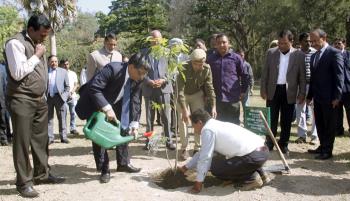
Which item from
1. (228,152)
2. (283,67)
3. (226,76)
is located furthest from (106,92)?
(283,67)

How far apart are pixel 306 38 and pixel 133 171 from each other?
4732 mm

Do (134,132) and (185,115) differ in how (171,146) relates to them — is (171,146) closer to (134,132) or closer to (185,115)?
(185,115)

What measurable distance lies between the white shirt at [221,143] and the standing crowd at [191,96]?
1 centimetres

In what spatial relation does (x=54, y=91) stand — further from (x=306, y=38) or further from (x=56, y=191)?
(x=306, y=38)

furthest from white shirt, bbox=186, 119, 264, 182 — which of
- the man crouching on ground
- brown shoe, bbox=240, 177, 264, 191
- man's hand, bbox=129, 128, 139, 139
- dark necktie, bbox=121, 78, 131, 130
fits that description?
dark necktie, bbox=121, 78, 131, 130

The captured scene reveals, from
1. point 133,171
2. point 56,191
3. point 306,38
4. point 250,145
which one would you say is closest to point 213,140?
point 250,145

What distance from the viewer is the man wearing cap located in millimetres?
6520

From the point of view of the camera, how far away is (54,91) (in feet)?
28.4

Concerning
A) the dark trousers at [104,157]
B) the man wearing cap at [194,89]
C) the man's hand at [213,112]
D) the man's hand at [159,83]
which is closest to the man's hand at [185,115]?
the man wearing cap at [194,89]

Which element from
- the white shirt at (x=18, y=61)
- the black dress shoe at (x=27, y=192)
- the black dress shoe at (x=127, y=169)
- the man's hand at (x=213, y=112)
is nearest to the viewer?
the white shirt at (x=18, y=61)

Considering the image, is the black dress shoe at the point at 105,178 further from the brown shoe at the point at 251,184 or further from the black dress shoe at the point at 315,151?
the black dress shoe at the point at 315,151

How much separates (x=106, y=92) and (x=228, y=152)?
1.79 m

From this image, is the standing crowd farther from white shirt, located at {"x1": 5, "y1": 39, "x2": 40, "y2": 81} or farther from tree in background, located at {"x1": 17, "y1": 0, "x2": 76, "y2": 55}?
tree in background, located at {"x1": 17, "y1": 0, "x2": 76, "y2": 55}

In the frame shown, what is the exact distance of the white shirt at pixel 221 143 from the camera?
485 centimetres
